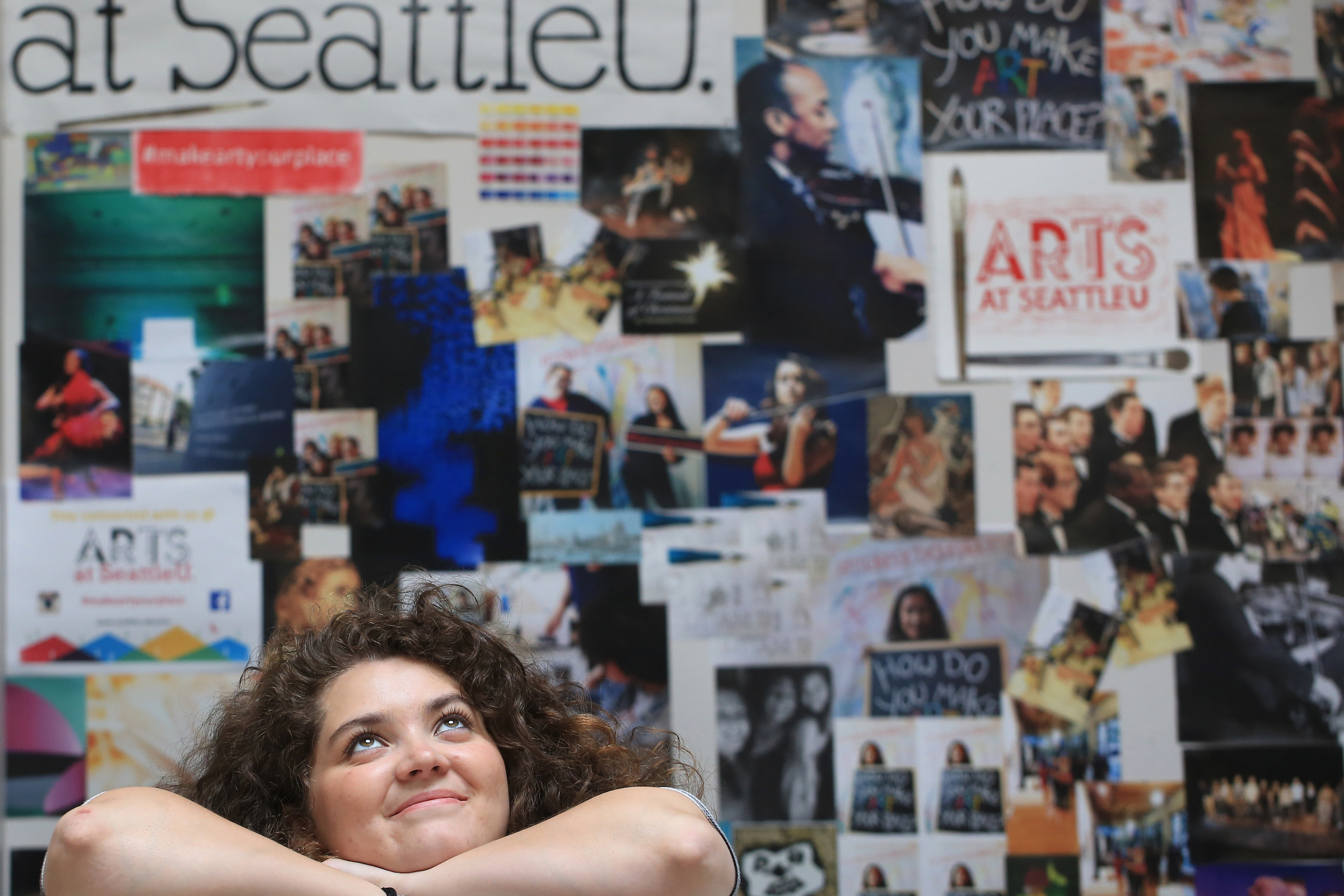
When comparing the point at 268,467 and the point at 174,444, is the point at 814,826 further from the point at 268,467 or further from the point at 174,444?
the point at 174,444

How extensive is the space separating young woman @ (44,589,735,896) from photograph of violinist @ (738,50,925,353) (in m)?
0.78

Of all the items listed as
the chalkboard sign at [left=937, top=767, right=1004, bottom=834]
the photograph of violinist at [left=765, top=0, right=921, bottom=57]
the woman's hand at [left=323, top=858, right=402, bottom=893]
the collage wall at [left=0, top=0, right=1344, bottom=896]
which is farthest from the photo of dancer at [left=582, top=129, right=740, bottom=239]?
the woman's hand at [left=323, top=858, right=402, bottom=893]

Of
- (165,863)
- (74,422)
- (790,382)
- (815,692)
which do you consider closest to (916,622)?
(815,692)

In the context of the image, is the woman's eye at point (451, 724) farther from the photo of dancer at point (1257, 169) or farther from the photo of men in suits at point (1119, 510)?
the photo of dancer at point (1257, 169)

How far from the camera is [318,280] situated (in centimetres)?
186

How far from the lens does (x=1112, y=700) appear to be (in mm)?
1841

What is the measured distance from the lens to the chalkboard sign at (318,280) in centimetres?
185

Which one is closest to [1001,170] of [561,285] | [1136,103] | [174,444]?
[1136,103]

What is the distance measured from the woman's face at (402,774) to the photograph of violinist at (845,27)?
1256 millimetres

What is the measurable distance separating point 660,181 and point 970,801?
1.18 metres

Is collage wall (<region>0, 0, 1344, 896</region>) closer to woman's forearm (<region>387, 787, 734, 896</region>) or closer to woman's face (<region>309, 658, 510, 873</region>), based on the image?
woman's face (<region>309, 658, 510, 873</region>)

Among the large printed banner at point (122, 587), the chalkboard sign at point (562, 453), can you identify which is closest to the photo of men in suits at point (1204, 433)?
the chalkboard sign at point (562, 453)

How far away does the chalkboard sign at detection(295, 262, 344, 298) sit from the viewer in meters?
1.85

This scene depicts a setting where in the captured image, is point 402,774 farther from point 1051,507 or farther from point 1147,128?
point 1147,128
